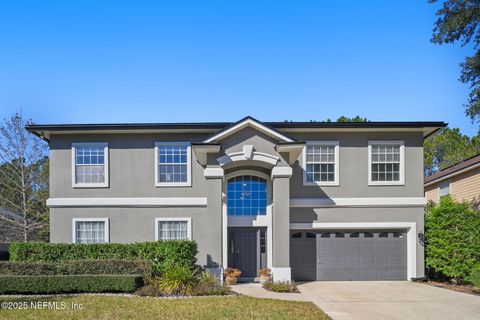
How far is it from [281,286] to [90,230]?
8.43 metres

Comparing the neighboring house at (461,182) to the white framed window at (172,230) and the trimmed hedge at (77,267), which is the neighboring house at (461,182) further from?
the trimmed hedge at (77,267)

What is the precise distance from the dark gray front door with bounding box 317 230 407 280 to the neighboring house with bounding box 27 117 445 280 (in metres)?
0.04

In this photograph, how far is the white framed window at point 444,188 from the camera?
2136cm

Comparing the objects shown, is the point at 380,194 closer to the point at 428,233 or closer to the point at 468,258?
the point at 428,233

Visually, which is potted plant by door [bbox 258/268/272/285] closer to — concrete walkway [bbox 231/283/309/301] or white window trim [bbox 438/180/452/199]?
concrete walkway [bbox 231/283/309/301]

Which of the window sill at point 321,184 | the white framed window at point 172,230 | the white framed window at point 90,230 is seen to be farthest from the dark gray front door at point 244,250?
the white framed window at point 90,230

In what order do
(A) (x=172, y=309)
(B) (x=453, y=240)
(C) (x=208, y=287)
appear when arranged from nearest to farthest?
(A) (x=172, y=309) → (C) (x=208, y=287) → (B) (x=453, y=240)

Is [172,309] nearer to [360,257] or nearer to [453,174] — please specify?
[360,257]

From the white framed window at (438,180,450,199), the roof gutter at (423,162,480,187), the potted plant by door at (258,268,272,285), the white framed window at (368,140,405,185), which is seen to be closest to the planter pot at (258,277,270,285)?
the potted plant by door at (258,268,272,285)

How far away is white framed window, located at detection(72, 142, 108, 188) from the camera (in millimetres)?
16312

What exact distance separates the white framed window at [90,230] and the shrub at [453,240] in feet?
44.3

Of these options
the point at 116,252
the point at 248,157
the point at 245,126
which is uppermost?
the point at 245,126

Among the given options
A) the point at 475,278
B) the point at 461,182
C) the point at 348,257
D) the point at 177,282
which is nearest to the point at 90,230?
the point at 177,282

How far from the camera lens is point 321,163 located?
53.5 ft
